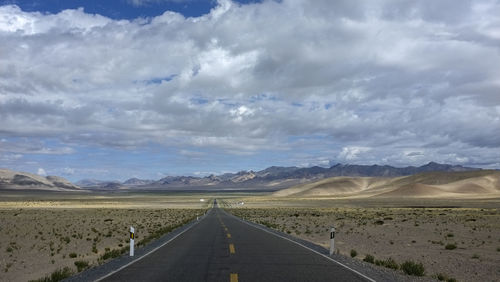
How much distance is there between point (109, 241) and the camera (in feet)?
87.4

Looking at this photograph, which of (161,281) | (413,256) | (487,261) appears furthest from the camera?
(413,256)

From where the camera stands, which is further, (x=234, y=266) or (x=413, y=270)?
(x=413, y=270)

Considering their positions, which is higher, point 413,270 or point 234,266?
point 234,266

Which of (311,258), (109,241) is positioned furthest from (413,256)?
(109,241)

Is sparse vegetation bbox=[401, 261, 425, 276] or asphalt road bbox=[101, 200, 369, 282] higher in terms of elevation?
asphalt road bbox=[101, 200, 369, 282]

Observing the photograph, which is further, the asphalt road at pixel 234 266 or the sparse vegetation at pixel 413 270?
the sparse vegetation at pixel 413 270

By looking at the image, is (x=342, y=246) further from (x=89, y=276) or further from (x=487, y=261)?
(x=89, y=276)

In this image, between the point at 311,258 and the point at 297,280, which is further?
the point at 311,258

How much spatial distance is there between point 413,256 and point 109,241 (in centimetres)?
1806

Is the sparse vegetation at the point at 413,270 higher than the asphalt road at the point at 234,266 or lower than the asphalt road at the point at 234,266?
lower

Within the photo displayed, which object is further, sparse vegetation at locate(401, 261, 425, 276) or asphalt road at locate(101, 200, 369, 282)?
sparse vegetation at locate(401, 261, 425, 276)

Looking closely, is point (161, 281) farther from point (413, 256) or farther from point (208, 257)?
point (413, 256)

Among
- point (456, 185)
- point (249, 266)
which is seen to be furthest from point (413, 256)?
point (456, 185)

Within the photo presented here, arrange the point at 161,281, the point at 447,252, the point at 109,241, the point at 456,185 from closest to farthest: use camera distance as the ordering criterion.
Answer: the point at 161,281
the point at 447,252
the point at 109,241
the point at 456,185
